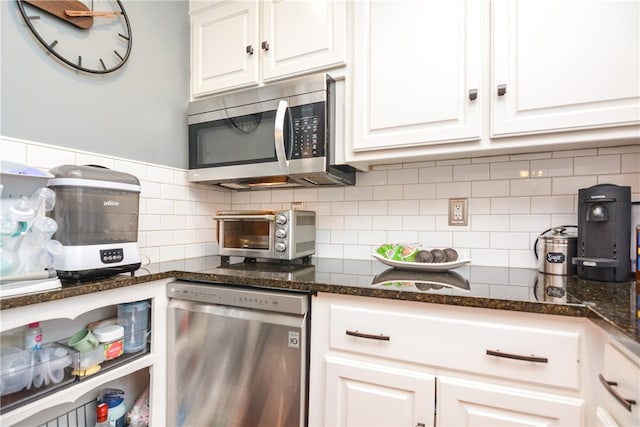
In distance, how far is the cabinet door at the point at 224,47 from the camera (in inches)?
61.8

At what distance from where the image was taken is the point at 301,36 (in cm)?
146

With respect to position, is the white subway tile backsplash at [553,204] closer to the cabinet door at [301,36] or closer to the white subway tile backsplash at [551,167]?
the white subway tile backsplash at [551,167]

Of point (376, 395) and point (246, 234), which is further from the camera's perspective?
point (246, 234)

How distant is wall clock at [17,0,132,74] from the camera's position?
1168mm

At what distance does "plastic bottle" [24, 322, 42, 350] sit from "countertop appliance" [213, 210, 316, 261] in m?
0.71

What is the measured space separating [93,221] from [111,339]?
438 mm

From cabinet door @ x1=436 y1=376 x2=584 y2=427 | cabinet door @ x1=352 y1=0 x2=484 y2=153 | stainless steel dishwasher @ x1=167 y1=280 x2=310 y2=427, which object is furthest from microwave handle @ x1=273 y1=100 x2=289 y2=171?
cabinet door @ x1=436 y1=376 x2=584 y2=427

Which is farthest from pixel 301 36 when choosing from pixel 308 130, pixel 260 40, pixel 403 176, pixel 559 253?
pixel 559 253

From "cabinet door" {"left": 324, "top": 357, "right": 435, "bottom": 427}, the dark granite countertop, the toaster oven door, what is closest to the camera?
the dark granite countertop

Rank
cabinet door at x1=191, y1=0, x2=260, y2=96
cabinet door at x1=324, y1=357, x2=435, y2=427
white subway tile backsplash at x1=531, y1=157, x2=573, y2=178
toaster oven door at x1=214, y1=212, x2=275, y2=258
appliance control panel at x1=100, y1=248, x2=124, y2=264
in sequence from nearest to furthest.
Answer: cabinet door at x1=324, y1=357, x2=435, y2=427 → appliance control panel at x1=100, y1=248, x2=124, y2=264 → white subway tile backsplash at x1=531, y1=157, x2=573, y2=178 → toaster oven door at x1=214, y1=212, x2=275, y2=258 → cabinet door at x1=191, y1=0, x2=260, y2=96

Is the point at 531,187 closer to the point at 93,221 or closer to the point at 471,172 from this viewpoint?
the point at 471,172

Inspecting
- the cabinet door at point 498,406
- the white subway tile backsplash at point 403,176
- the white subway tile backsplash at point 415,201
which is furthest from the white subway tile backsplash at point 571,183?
the cabinet door at point 498,406

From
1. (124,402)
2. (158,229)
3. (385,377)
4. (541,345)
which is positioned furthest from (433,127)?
(124,402)

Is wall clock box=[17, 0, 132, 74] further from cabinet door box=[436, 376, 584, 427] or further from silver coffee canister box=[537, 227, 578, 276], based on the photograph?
silver coffee canister box=[537, 227, 578, 276]
